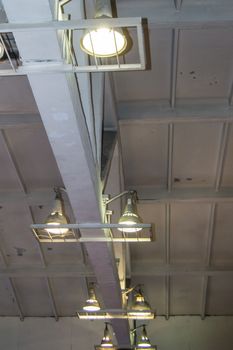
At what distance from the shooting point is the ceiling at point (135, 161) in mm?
4418

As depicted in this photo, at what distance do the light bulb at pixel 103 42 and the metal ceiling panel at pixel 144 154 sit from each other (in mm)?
5164

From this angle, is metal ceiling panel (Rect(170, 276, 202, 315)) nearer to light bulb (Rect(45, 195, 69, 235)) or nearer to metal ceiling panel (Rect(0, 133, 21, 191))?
metal ceiling panel (Rect(0, 133, 21, 191))

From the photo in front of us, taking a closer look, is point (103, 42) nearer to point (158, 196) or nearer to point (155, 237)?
point (158, 196)

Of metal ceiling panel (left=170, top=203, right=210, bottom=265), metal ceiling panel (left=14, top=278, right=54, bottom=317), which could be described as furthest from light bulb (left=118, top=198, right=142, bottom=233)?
metal ceiling panel (left=14, top=278, right=54, bottom=317)

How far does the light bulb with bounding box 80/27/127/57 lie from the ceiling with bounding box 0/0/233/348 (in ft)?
0.82

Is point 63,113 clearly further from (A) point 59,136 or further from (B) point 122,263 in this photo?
(B) point 122,263

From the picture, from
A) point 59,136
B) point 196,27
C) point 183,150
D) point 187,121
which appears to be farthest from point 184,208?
point 59,136

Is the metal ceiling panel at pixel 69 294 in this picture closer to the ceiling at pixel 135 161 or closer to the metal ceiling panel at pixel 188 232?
the ceiling at pixel 135 161

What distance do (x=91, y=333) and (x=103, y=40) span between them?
12.8 metres

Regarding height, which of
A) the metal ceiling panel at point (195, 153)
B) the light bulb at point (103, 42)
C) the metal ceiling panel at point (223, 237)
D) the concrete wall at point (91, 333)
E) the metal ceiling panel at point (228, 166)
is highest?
the metal ceiling panel at point (195, 153)

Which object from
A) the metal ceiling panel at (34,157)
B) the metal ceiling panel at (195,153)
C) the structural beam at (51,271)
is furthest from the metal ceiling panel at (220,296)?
the metal ceiling panel at (34,157)

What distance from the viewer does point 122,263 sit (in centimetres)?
906

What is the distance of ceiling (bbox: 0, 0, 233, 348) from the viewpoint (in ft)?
14.5

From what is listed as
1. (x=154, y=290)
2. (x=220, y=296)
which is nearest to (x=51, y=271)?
(x=154, y=290)
